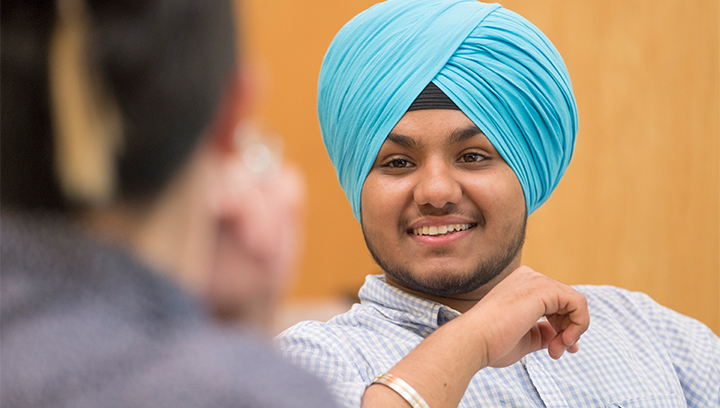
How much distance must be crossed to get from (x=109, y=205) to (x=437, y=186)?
1031 mm

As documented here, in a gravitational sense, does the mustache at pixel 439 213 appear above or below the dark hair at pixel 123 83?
below

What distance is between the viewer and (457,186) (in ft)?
4.93

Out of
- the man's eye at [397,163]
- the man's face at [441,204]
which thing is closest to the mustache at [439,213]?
the man's face at [441,204]

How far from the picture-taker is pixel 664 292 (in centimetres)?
333

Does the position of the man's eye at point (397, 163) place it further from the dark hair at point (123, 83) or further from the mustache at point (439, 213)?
the dark hair at point (123, 83)

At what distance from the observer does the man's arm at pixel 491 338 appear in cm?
113

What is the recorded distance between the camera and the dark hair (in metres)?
0.49

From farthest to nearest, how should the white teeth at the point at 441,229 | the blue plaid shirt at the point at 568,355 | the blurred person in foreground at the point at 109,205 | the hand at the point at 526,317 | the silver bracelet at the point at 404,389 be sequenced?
1. the white teeth at the point at 441,229
2. the blue plaid shirt at the point at 568,355
3. the hand at the point at 526,317
4. the silver bracelet at the point at 404,389
5. the blurred person in foreground at the point at 109,205

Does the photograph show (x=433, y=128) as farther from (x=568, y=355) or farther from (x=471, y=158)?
(x=568, y=355)

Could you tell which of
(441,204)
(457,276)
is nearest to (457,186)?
(441,204)

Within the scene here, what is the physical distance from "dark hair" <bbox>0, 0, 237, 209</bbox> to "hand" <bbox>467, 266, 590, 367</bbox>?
84cm

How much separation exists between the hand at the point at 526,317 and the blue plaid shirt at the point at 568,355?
0.15 metres

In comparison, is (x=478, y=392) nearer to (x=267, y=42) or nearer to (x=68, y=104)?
(x=68, y=104)

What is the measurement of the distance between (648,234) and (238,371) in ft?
10.4
